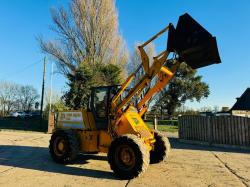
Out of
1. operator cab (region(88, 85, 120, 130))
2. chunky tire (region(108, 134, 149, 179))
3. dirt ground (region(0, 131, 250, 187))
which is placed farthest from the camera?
operator cab (region(88, 85, 120, 130))

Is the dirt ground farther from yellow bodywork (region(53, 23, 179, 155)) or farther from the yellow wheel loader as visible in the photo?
yellow bodywork (region(53, 23, 179, 155))

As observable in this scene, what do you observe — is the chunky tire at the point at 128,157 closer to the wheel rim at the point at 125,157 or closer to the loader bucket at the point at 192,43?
the wheel rim at the point at 125,157

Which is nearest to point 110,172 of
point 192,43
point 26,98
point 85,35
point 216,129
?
point 192,43

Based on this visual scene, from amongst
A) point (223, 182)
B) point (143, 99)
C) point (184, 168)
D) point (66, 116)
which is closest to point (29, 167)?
point (66, 116)

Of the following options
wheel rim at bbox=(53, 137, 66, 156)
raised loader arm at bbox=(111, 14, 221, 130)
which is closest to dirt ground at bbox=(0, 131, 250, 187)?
wheel rim at bbox=(53, 137, 66, 156)

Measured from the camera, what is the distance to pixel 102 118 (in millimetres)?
9805

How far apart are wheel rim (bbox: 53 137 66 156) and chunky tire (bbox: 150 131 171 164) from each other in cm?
310

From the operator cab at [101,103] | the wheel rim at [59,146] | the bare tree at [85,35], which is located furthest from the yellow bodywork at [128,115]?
the bare tree at [85,35]

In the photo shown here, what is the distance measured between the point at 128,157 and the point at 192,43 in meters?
3.73

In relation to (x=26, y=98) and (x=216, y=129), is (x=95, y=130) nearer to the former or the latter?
(x=216, y=129)

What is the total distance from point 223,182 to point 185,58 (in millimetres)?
3647

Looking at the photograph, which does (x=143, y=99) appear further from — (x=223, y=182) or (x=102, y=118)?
(x=223, y=182)

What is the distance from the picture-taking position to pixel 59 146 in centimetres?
1034

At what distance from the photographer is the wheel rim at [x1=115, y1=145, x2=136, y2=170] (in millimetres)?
8156
